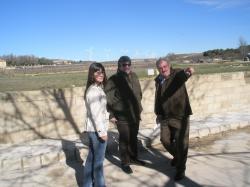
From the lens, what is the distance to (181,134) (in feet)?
19.9

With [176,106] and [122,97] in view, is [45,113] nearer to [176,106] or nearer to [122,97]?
[122,97]

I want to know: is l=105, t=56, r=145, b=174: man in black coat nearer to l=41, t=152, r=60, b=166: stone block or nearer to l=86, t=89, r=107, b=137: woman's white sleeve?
l=86, t=89, r=107, b=137: woman's white sleeve

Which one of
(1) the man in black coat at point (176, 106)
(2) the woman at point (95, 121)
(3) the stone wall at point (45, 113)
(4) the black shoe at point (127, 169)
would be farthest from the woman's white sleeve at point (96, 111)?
(3) the stone wall at point (45, 113)

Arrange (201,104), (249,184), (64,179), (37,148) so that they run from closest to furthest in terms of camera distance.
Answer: (249,184)
(64,179)
(37,148)
(201,104)

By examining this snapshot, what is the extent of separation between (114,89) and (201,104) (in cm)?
538

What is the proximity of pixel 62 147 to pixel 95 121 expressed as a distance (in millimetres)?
2752

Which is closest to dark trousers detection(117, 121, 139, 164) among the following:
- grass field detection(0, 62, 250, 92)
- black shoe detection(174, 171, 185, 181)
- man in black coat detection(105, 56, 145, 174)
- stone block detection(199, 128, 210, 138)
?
man in black coat detection(105, 56, 145, 174)

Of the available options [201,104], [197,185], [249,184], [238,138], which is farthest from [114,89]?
[201,104]

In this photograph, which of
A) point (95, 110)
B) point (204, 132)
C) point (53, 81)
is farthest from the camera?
point (53, 81)

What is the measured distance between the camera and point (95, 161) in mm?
5371

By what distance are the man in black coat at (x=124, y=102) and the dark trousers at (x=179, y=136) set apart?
57 cm

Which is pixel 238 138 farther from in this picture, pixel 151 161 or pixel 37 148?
pixel 37 148

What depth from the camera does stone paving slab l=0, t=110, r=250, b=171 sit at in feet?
22.7

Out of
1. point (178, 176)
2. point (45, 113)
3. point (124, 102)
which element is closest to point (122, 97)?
point (124, 102)
